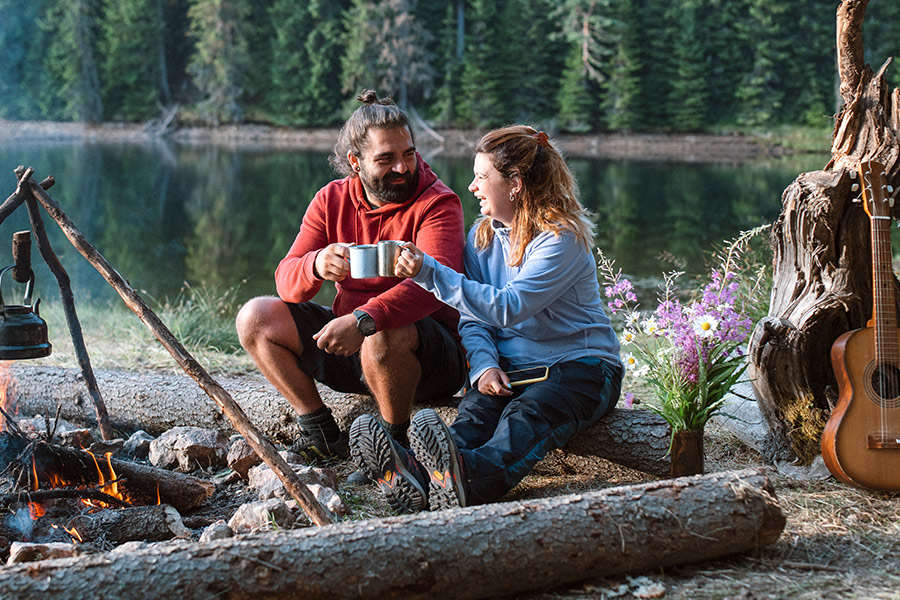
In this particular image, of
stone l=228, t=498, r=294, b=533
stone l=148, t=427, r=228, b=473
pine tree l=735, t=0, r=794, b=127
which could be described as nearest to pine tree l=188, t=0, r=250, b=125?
pine tree l=735, t=0, r=794, b=127

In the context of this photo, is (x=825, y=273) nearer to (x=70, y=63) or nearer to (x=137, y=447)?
(x=137, y=447)

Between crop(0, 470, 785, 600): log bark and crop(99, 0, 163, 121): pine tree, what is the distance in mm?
27955

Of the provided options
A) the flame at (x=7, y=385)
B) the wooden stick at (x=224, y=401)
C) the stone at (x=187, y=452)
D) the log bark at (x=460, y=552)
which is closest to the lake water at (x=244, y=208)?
the flame at (x=7, y=385)

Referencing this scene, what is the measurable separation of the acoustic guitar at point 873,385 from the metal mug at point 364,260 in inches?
58.0

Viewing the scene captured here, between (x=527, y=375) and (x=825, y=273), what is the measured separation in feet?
3.52

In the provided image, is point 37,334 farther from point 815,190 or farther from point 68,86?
point 68,86

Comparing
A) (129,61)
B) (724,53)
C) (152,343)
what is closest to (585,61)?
(724,53)

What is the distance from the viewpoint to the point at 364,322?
265 cm

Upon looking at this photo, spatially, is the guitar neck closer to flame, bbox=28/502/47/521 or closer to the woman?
the woman

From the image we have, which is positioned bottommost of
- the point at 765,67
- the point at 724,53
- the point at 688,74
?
the point at 688,74

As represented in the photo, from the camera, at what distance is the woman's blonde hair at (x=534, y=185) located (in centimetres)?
266

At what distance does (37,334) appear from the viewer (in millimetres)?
2426

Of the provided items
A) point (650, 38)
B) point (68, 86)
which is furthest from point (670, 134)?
point (68, 86)

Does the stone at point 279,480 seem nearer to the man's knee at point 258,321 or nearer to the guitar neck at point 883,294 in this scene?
the man's knee at point 258,321
